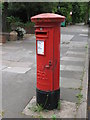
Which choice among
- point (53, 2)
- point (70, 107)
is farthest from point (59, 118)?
point (53, 2)

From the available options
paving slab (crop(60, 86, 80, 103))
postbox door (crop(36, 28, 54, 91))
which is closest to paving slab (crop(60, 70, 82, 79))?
paving slab (crop(60, 86, 80, 103))

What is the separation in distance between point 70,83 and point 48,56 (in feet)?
7.38

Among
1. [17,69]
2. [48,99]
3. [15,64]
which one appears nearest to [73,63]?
[15,64]

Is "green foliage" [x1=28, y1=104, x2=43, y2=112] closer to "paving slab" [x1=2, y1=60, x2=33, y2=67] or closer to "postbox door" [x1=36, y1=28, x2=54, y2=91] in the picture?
"postbox door" [x1=36, y1=28, x2=54, y2=91]

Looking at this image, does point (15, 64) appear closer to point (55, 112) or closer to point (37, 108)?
point (37, 108)

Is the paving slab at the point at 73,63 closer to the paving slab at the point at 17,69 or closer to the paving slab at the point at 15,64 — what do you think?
the paving slab at the point at 15,64

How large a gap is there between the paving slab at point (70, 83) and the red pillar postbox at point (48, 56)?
1.55 metres

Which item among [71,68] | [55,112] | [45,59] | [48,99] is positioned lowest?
[55,112]

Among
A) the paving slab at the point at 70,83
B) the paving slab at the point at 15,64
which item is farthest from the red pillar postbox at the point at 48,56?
the paving slab at the point at 15,64

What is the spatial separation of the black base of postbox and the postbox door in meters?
0.10

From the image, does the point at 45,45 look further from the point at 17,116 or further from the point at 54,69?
the point at 17,116

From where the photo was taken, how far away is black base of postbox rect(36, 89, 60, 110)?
175 inches

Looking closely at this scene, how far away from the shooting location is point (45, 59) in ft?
14.2

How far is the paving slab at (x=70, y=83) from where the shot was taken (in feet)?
19.8
